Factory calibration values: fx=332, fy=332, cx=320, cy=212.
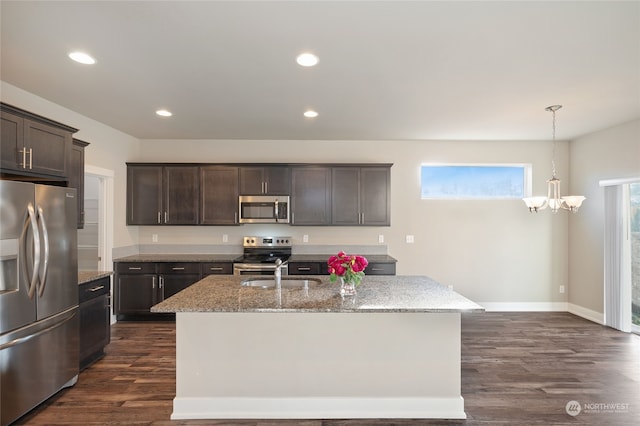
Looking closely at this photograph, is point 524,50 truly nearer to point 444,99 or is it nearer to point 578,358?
point 444,99

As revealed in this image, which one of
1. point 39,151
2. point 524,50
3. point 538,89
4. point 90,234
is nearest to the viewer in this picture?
point 524,50

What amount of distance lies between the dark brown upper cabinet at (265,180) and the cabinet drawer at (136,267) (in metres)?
1.68

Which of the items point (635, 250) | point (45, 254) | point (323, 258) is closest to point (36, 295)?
point (45, 254)

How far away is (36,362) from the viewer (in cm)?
255

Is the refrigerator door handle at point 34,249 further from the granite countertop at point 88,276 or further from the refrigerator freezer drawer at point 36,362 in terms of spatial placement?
the granite countertop at point 88,276

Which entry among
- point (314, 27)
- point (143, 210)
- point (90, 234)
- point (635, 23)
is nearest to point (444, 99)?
point (635, 23)

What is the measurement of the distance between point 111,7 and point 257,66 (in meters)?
1.07

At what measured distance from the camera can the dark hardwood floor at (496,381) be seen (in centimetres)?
255

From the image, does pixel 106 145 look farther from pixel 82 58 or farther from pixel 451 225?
pixel 451 225

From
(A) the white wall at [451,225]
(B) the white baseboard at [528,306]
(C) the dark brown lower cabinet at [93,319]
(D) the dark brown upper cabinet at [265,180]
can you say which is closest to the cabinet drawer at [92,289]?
(C) the dark brown lower cabinet at [93,319]

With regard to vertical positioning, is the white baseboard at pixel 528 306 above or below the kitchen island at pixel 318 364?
below

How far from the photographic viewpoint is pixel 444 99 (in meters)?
3.53

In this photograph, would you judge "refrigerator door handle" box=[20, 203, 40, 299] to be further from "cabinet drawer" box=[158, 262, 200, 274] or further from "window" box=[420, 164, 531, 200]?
"window" box=[420, 164, 531, 200]

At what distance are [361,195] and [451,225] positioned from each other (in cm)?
164
